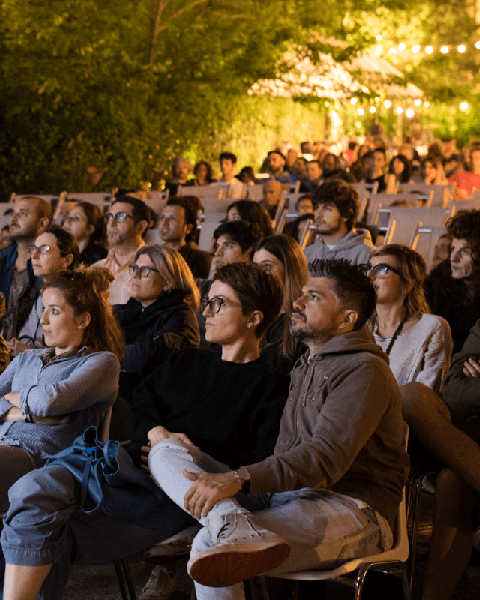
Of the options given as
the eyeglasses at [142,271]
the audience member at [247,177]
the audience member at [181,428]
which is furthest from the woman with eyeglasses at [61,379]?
the audience member at [247,177]

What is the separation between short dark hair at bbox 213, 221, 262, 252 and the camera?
5.17 metres

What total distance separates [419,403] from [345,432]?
2.22ft

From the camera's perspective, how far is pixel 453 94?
1200 inches

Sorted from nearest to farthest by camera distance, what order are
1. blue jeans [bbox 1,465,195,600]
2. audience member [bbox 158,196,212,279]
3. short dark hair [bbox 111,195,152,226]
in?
blue jeans [bbox 1,465,195,600] < short dark hair [bbox 111,195,152,226] < audience member [bbox 158,196,212,279]

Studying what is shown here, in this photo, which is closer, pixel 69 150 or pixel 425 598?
pixel 425 598

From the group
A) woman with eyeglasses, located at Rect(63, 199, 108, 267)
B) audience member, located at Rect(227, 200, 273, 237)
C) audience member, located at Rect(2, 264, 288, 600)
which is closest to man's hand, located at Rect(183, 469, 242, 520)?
audience member, located at Rect(2, 264, 288, 600)

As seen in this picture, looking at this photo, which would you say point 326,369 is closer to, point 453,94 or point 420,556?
point 420,556

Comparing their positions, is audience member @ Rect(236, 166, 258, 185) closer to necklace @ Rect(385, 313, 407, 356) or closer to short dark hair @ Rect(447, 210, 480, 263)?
short dark hair @ Rect(447, 210, 480, 263)

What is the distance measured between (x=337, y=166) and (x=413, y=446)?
963 cm

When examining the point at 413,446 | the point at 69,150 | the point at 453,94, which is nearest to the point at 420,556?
the point at 413,446

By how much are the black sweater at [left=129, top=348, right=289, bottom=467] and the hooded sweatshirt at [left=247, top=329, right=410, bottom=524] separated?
0.49 feet

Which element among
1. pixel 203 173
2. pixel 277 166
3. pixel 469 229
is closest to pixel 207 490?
pixel 469 229

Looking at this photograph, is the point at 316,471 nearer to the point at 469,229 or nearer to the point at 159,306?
the point at 159,306

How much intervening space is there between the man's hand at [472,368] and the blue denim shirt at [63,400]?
1.36 metres
